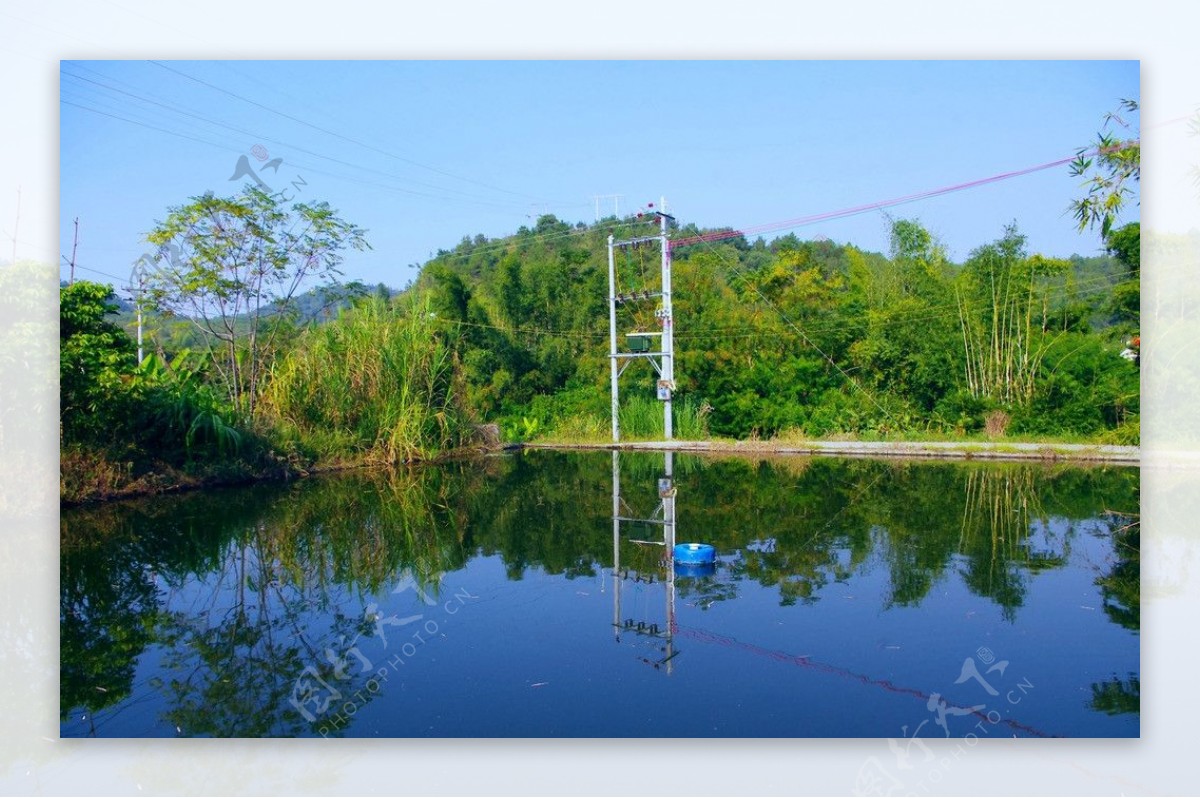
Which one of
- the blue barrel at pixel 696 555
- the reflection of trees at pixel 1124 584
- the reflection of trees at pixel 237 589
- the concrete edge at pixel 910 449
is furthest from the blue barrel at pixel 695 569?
the concrete edge at pixel 910 449

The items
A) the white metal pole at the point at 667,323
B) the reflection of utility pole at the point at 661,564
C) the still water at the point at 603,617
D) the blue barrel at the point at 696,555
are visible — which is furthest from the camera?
the white metal pole at the point at 667,323

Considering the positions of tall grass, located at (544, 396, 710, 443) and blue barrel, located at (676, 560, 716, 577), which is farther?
tall grass, located at (544, 396, 710, 443)

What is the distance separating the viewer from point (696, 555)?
5.95 m

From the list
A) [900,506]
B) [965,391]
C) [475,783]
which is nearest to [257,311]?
[900,506]

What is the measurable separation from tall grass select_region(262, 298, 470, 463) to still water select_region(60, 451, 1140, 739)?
227 cm

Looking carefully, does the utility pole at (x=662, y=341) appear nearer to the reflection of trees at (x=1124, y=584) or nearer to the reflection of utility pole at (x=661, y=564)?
the reflection of utility pole at (x=661, y=564)

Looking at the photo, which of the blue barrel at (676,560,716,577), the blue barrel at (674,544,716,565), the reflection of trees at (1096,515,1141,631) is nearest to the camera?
the reflection of trees at (1096,515,1141,631)

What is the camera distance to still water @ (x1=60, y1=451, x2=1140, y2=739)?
3680 mm

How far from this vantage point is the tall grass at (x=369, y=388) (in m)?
10.9

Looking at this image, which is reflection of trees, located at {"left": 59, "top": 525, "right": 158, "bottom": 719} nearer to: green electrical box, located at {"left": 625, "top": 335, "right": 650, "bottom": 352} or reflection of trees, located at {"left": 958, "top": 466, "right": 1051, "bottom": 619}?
reflection of trees, located at {"left": 958, "top": 466, "right": 1051, "bottom": 619}

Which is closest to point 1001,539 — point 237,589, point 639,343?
point 237,589

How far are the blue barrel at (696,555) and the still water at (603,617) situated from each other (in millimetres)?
77

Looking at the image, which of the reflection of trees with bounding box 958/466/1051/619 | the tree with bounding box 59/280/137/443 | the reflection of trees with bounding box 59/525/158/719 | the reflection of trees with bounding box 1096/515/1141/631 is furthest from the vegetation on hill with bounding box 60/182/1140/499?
the reflection of trees with bounding box 1096/515/1141/631

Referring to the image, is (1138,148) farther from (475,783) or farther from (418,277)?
(418,277)
